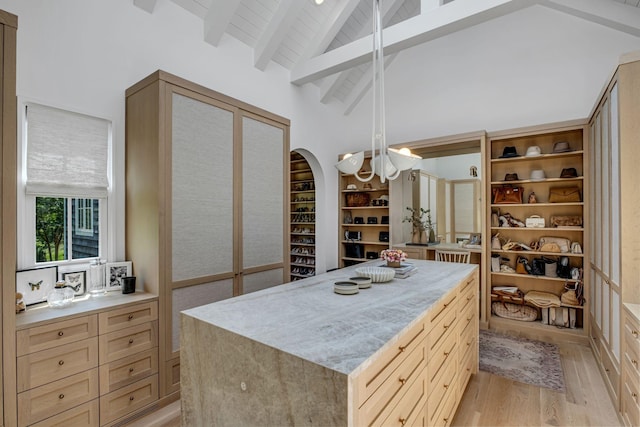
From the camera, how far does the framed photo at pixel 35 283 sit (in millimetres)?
1945

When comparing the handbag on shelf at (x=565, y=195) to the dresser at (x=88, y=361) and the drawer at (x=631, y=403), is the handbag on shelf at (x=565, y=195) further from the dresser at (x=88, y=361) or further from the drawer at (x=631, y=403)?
the dresser at (x=88, y=361)

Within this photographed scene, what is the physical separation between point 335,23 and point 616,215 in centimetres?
348

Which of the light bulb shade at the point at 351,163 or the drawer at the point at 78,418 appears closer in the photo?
the drawer at the point at 78,418

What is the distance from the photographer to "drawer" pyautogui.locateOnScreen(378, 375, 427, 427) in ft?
4.06

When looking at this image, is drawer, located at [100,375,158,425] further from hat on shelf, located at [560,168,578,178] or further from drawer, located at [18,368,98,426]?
hat on shelf, located at [560,168,578,178]

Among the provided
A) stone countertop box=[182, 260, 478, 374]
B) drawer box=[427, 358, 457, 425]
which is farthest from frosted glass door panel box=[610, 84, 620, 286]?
drawer box=[427, 358, 457, 425]

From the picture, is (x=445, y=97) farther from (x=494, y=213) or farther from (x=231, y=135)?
(x=231, y=135)

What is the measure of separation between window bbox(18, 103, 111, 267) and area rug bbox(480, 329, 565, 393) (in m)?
3.65

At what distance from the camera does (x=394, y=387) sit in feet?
4.10

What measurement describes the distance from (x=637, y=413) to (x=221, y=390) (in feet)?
7.79

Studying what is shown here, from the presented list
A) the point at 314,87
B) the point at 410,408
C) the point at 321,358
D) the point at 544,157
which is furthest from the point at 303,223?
the point at 321,358

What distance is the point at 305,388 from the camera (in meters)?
1.05

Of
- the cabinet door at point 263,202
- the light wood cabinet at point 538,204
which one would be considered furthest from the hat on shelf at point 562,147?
the cabinet door at point 263,202

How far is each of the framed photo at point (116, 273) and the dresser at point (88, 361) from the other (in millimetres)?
120
